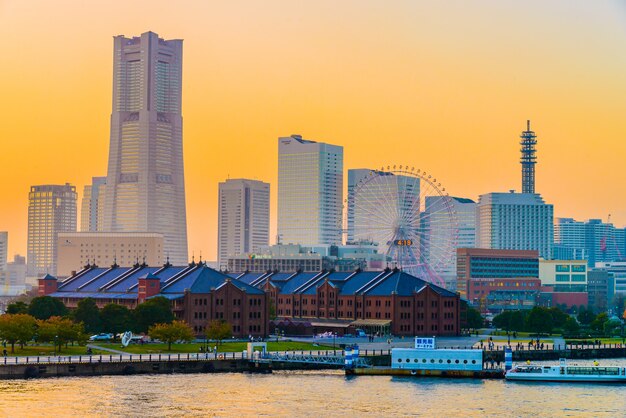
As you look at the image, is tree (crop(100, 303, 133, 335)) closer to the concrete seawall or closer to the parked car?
the parked car

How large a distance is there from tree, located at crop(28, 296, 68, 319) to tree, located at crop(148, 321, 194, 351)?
2642cm

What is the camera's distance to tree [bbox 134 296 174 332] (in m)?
179

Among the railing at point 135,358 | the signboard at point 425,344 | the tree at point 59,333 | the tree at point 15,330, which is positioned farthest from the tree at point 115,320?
the signboard at point 425,344

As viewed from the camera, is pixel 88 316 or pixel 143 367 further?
Answer: pixel 88 316

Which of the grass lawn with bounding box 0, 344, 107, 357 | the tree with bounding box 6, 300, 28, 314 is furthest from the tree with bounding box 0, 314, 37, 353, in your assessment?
the tree with bounding box 6, 300, 28, 314

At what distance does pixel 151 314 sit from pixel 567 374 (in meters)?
59.2

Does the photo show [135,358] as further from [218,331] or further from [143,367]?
[218,331]

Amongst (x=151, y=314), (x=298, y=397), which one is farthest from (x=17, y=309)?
(x=298, y=397)

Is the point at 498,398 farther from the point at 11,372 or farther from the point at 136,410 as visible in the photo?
the point at 11,372

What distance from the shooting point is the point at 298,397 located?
417ft

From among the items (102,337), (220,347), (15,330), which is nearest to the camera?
(15,330)

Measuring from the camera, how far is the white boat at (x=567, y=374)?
145250mm

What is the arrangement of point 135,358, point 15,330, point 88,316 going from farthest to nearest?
point 88,316 < point 15,330 < point 135,358

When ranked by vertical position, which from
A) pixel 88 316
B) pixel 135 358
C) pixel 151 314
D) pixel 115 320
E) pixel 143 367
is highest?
pixel 151 314
